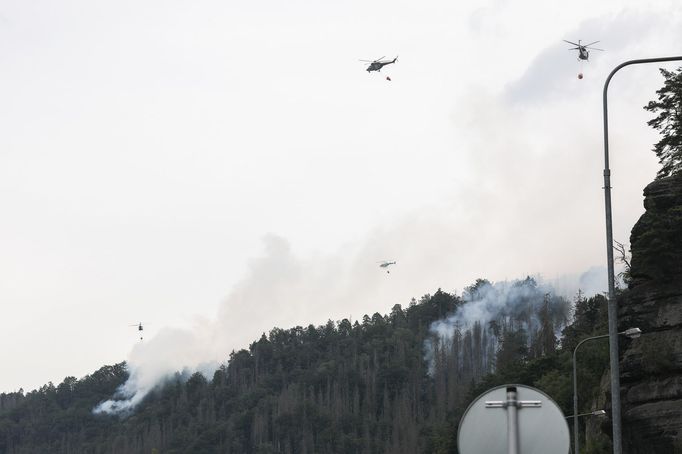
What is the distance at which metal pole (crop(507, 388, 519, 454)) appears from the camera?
390 inches

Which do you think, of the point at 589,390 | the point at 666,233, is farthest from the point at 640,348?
the point at 589,390

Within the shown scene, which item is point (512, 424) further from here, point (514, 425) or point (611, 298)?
point (611, 298)

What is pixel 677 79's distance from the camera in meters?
81.4

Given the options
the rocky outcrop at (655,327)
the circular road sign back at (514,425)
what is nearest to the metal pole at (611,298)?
the circular road sign back at (514,425)

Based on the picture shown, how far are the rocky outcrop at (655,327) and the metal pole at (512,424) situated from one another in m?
52.3

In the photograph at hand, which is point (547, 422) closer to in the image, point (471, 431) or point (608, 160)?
point (471, 431)

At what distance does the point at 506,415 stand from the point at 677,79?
75282mm

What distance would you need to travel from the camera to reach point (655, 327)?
68.9 metres

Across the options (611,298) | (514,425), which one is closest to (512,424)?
(514,425)

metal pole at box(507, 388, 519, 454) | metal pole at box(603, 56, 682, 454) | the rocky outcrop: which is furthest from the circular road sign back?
A: the rocky outcrop

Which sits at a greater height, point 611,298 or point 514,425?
point 611,298

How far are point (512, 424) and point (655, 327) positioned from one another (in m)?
61.3

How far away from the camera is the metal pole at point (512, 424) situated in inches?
390

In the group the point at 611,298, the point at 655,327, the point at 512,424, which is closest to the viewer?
the point at 512,424
